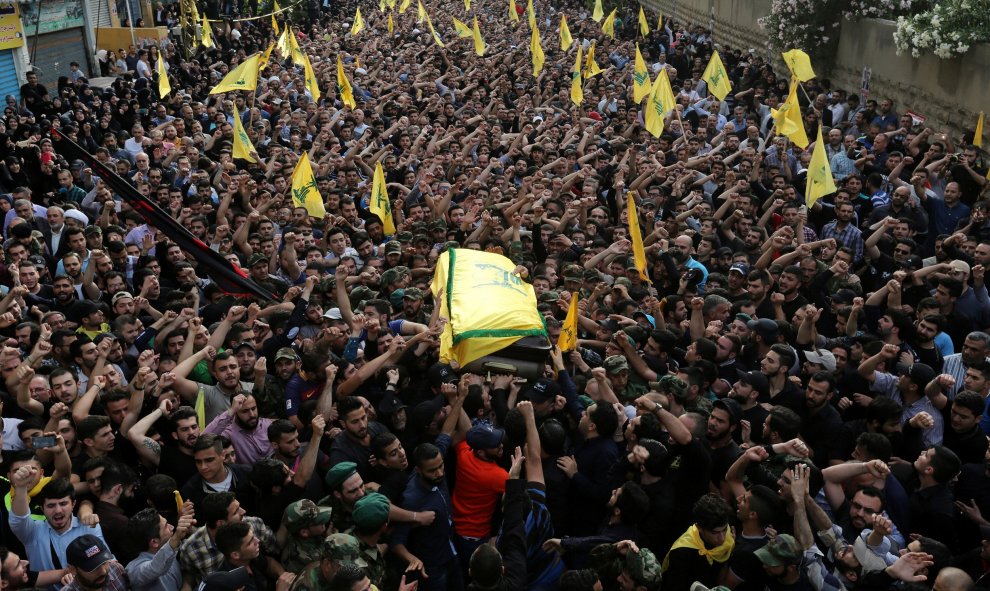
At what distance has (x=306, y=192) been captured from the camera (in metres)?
10.1

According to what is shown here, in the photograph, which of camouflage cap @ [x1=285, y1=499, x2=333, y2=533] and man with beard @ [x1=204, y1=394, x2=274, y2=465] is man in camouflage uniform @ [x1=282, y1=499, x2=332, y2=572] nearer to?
camouflage cap @ [x1=285, y1=499, x2=333, y2=533]

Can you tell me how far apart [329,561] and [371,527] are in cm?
39

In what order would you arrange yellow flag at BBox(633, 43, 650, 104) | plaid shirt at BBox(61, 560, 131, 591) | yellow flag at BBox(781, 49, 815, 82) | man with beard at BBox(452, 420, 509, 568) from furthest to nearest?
1. yellow flag at BBox(633, 43, 650, 104)
2. yellow flag at BBox(781, 49, 815, 82)
3. man with beard at BBox(452, 420, 509, 568)
4. plaid shirt at BBox(61, 560, 131, 591)

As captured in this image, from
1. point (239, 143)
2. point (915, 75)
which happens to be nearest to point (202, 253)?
point (239, 143)

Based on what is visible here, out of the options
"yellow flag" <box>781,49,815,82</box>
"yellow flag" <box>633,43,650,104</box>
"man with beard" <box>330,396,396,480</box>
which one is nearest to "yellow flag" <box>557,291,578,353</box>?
"man with beard" <box>330,396,396,480</box>

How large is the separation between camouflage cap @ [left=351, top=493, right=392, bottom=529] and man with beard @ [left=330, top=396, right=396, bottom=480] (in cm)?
78

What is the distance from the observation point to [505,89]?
18.3 meters

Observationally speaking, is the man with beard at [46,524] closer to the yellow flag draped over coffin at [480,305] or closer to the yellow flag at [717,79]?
the yellow flag draped over coffin at [480,305]

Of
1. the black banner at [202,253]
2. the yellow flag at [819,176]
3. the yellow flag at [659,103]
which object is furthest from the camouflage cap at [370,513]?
the yellow flag at [659,103]

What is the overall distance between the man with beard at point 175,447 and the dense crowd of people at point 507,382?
0.7 inches

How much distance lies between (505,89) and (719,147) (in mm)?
6713

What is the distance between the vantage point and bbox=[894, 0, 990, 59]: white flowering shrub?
478 inches

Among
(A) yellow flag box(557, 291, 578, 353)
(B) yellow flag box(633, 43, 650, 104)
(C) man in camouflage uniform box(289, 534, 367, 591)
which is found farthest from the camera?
(B) yellow flag box(633, 43, 650, 104)

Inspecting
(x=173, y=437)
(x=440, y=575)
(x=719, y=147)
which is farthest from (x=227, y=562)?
(x=719, y=147)
